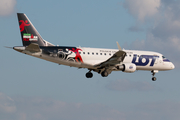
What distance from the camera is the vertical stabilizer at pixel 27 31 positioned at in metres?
44.8

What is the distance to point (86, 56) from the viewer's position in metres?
47.1

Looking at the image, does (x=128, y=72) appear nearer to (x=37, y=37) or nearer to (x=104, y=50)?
(x=104, y=50)

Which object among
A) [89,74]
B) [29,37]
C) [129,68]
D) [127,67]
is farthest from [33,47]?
[129,68]

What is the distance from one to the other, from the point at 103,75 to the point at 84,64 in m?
4.27

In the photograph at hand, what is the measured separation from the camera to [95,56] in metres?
48.0

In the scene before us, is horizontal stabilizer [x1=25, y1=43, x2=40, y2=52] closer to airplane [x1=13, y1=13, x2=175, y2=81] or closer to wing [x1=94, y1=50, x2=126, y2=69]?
airplane [x1=13, y1=13, x2=175, y2=81]

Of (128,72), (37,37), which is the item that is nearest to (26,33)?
(37,37)

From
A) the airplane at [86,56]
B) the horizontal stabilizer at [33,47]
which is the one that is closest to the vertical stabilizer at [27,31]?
the airplane at [86,56]

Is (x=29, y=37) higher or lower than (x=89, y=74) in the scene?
higher

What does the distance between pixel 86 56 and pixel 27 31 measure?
30.2ft

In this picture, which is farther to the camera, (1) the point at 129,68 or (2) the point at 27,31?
(1) the point at 129,68

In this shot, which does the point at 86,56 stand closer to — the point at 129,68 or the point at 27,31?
the point at 129,68

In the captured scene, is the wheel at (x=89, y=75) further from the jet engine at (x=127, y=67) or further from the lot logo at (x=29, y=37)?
the lot logo at (x=29, y=37)

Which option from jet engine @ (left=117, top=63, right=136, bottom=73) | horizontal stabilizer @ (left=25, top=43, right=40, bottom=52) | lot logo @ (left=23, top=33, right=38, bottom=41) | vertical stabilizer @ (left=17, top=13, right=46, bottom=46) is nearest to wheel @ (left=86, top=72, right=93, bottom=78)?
jet engine @ (left=117, top=63, right=136, bottom=73)
